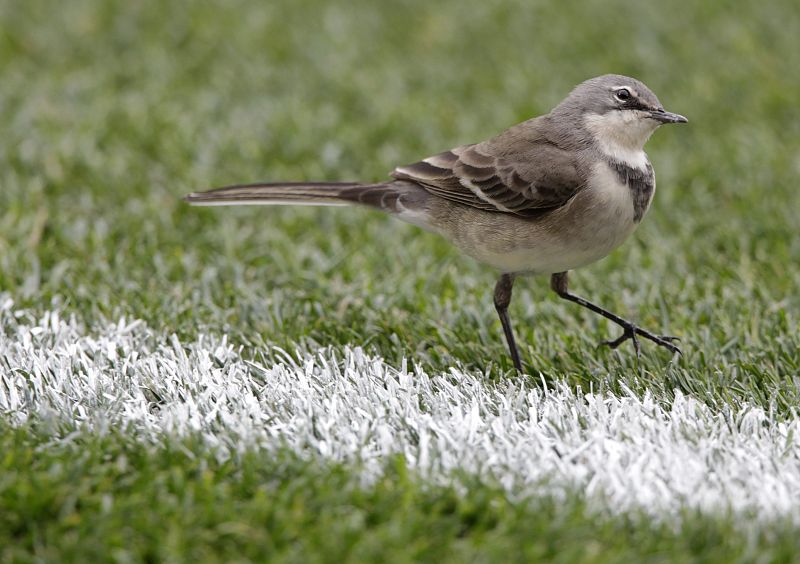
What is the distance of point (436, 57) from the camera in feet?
30.5

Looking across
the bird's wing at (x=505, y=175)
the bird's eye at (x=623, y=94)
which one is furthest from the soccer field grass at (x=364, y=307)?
the bird's eye at (x=623, y=94)

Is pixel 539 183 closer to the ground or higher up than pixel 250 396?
higher up

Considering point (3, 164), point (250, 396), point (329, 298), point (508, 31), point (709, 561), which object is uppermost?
point (508, 31)

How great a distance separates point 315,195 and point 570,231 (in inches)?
50.9

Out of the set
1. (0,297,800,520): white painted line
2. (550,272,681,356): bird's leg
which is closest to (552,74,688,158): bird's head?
(550,272,681,356): bird's leg

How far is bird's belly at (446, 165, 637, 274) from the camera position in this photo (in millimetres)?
4328

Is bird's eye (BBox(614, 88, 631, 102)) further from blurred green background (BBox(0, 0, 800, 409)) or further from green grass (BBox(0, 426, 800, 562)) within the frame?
green grass (BBox(0, 426, 800, 562))

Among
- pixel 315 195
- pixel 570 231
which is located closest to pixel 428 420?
pixel 570 231

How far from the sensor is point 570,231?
4.35m

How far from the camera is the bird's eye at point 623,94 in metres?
4.55

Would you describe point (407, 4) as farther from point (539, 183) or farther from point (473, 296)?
point (539, 183)

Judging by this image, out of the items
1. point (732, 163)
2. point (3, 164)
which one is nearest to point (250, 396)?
point (3, 164)

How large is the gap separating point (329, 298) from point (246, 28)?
4.76 metres

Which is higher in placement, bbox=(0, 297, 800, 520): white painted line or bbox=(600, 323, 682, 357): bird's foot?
bbox=(600, 323, 682, 357): bird's foot
